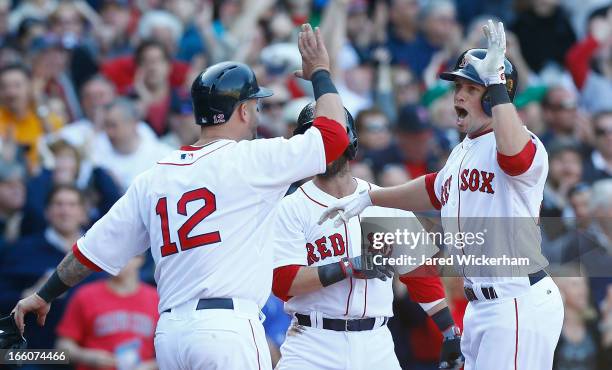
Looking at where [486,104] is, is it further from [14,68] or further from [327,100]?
[14,68]

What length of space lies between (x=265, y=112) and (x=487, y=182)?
5.12 metres

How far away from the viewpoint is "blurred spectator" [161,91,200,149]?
1070 cm

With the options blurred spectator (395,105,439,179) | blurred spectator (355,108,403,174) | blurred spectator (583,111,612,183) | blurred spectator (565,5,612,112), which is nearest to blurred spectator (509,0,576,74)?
blurred spectator (565,5,612,112)

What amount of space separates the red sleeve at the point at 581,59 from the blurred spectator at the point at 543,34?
1.24 ft

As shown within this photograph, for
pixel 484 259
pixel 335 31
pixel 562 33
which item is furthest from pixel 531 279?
pixel 562 33

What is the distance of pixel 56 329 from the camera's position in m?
8.65

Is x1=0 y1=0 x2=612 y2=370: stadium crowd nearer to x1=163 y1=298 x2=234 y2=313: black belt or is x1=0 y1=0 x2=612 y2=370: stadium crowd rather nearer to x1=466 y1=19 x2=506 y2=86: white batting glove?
x1=466 y1=19 x2=506 y2=86: white batting glove

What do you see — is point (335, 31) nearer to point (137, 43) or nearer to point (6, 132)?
point (137, 43)

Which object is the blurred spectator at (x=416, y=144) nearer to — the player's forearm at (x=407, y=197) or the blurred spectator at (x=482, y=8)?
the blurred spectator at (x=482, y=8)

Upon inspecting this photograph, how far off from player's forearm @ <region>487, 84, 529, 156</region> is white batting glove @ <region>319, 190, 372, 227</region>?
104 cm

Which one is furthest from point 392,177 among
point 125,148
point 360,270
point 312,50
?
point 312,50

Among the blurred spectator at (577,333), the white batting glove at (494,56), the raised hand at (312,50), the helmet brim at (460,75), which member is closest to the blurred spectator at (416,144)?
the blurred spectator at (577,333)

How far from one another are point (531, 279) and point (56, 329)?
13.7 feet

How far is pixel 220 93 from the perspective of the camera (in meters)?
5.86
